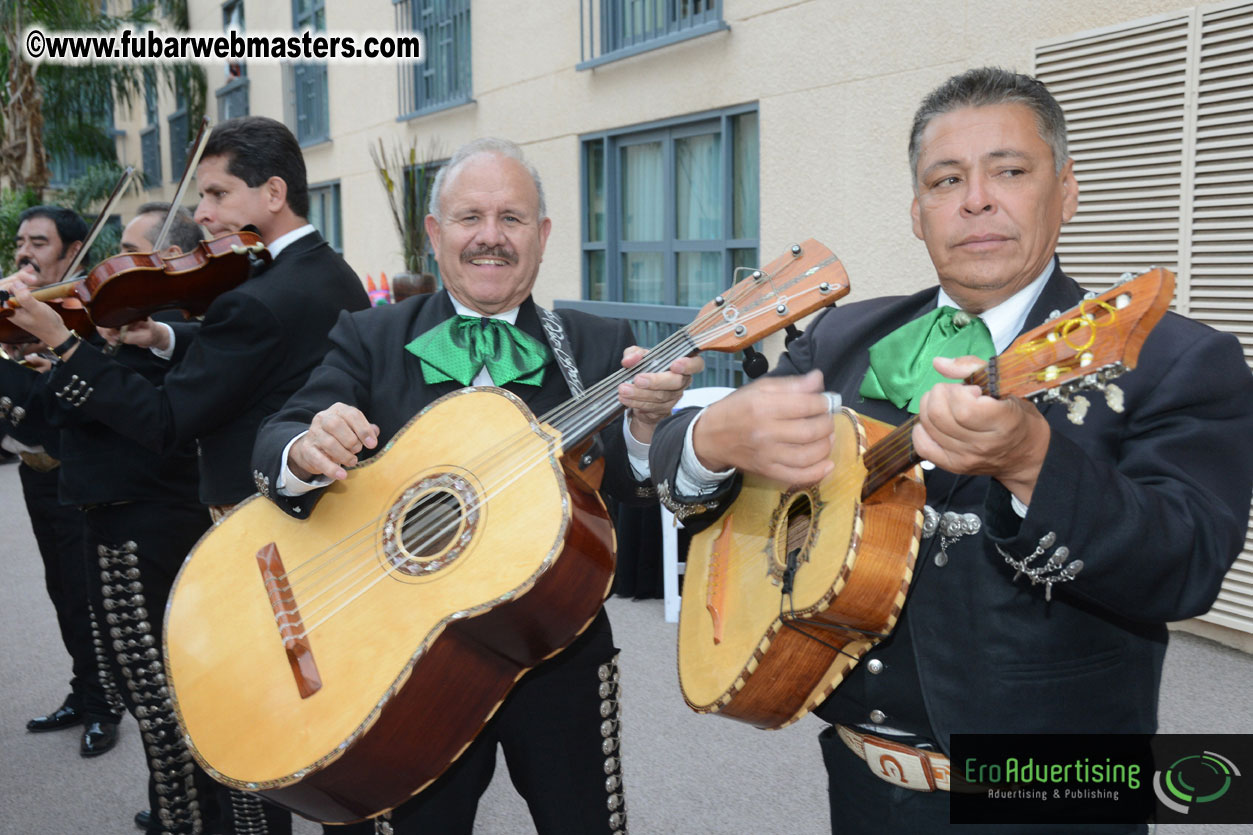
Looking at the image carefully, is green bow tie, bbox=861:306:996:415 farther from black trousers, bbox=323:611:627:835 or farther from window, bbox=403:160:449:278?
window, bbox=403:160:449:278

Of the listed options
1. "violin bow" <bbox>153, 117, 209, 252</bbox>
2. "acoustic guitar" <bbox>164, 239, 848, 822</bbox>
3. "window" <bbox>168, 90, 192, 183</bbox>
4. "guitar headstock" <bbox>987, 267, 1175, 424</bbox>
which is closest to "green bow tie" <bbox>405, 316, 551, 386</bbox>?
"acoustic guitar" <bbox>164, 239, 848, 822</bbox>

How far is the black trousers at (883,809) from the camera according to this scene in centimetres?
140

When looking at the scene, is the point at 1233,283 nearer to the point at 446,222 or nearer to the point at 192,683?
the point at 446,222

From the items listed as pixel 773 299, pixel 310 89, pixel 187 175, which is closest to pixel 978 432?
pixel 773 299

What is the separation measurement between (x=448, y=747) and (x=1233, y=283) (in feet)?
12.1

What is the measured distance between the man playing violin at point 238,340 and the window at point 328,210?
9602 millimetres

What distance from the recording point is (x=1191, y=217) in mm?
3861

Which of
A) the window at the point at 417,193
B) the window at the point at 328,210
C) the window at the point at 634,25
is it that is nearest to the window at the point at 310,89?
the window at the point at 328,210

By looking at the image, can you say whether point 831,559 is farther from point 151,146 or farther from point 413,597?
point 151,146

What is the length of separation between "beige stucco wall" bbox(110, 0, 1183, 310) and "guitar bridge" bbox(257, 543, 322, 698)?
392 centimetres

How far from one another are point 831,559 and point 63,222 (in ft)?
12.3

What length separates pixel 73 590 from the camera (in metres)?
3.91

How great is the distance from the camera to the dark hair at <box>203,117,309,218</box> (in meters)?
2.71

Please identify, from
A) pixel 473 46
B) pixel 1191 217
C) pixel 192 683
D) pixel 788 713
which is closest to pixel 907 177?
pixel 1191 217
